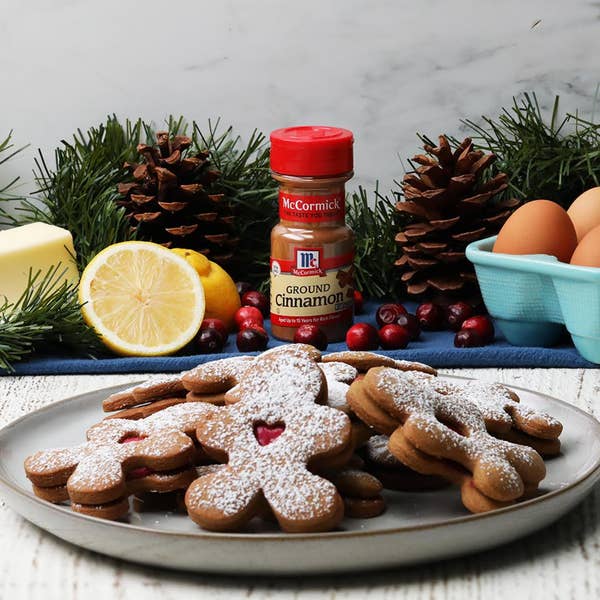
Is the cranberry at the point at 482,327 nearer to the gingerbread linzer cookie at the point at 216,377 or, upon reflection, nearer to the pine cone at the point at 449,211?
the pine cone at the point at 449,211

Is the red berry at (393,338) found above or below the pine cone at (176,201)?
below

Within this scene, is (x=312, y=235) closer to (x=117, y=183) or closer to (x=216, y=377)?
(x=117, y=183)

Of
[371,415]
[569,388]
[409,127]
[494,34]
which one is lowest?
[569,388]

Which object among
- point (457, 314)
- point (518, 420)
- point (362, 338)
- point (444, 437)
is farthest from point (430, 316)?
point (444, 437)

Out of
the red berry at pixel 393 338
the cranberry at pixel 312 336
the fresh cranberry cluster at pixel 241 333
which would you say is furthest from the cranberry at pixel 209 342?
the red berry at pixel 393 338

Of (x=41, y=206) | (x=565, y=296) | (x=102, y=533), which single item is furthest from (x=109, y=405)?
(x=41, y=206)

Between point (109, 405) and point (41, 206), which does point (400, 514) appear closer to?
point (109, 405)
